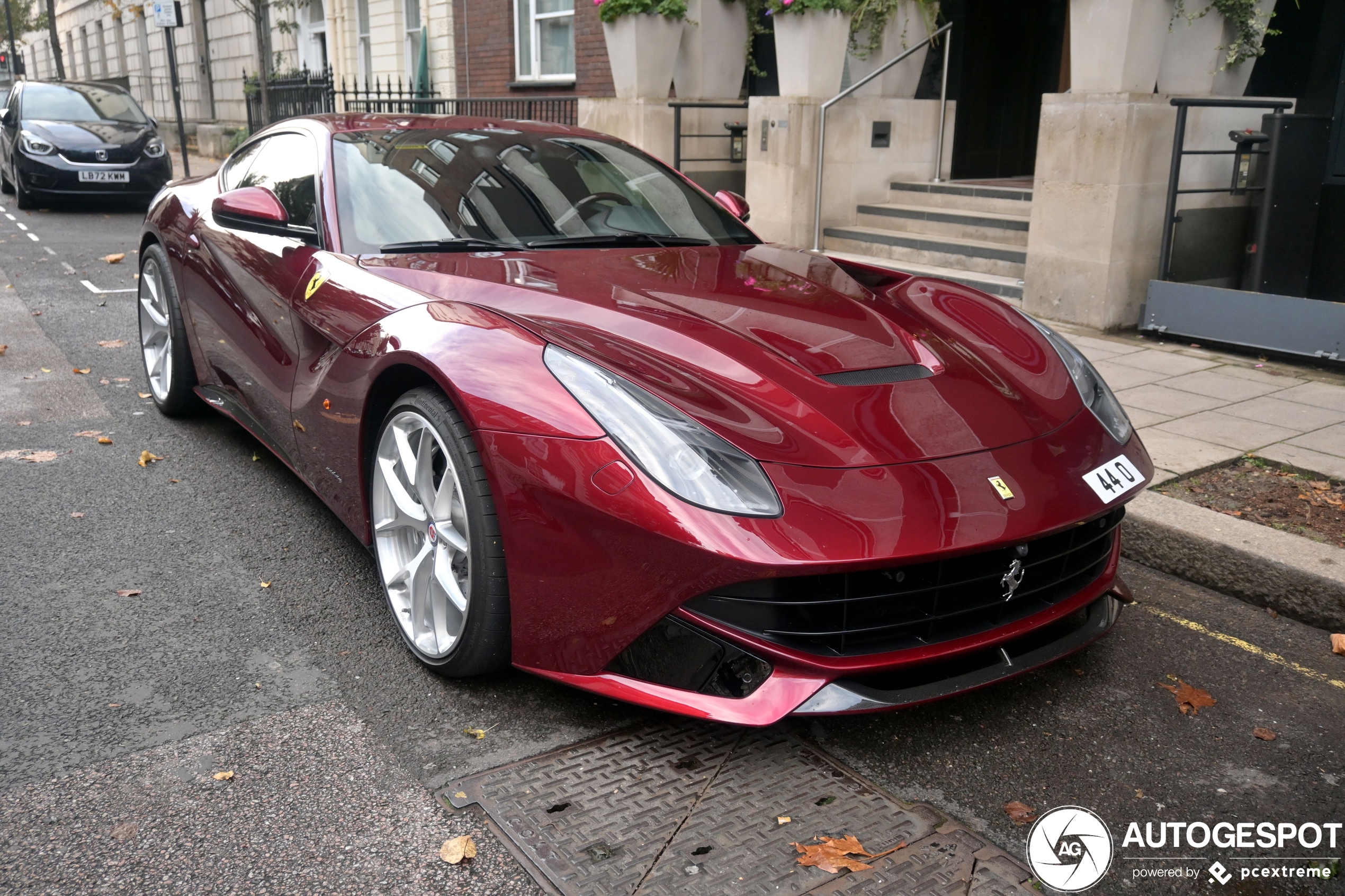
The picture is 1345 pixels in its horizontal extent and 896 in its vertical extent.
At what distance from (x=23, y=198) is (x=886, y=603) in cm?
1624

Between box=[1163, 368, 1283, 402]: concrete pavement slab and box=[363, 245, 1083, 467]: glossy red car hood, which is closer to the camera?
box=[363, 245, 1083, 467]: glossy red car hood

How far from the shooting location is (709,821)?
8.00 ft

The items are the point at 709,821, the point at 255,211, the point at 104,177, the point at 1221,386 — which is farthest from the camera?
the point at 104,177

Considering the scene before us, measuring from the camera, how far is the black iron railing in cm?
1567

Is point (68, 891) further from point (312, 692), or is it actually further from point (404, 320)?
point (404, 320)

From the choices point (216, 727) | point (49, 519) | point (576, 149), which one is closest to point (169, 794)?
point (216, 727)

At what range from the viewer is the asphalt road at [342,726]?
232cm

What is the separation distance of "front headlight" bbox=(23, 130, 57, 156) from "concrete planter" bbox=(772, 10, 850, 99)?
10.0 m

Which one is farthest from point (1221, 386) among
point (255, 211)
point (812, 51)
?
Answer: point (812, 51)

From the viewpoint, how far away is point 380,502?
328cm

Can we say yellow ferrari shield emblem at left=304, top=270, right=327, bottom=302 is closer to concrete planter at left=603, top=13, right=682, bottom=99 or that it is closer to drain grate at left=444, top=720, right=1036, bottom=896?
drain grate at left=444, top=720, right=1036, bottom=896

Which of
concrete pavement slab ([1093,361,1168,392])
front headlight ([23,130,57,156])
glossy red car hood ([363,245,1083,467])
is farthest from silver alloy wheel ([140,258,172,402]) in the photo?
Answer: front headlight ([23,130,57,156])

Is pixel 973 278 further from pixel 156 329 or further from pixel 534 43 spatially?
pixel 534 43

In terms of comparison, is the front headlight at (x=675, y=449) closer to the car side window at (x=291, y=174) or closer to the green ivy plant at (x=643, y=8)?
the car side window at (x=291, y=174)
